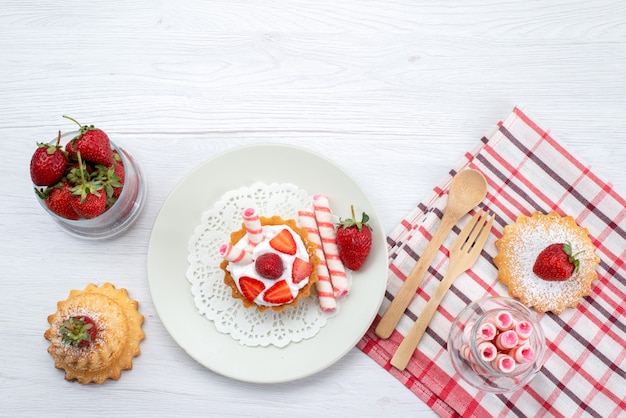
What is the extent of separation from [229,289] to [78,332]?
1.34 feet

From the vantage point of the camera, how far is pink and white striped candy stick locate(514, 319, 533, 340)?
1478 millimetres

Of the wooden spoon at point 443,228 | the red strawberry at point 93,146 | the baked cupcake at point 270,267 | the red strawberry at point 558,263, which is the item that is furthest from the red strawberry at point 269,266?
the red strawberry at point 558,263

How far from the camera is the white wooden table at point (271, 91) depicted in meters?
1.72

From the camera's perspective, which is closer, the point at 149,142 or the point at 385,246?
the point at 385,246

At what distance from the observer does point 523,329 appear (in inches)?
58.3

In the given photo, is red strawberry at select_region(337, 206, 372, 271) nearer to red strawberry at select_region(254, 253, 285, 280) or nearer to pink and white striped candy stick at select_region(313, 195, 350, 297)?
pink and white striped candy stick at select_region(313, 195, 350, 297)

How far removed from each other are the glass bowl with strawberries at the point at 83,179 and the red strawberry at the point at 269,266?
41 cm

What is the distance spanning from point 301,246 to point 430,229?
374 millimetres

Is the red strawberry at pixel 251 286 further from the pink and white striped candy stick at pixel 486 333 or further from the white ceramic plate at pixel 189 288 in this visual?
the pink and white striped candy stick at pixel 486 333

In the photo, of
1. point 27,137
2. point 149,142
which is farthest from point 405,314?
point 27,137

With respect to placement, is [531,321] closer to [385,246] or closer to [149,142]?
[385,246]

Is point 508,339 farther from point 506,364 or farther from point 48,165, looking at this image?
point 48,165

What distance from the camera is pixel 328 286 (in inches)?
62.4

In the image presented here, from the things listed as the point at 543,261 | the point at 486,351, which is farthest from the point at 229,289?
the point at 543,261
